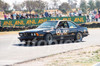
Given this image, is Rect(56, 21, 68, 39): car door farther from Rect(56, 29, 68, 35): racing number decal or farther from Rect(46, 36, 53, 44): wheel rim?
Rect(46, 36, 53, 44): wheel rim

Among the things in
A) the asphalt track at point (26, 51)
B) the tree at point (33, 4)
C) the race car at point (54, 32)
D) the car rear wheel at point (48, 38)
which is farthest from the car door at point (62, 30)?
the tree at point (33, 4)

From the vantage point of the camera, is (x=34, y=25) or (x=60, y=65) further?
(x=34, y=25)

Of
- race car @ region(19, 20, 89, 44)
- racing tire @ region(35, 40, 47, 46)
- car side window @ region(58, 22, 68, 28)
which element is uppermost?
car side window @ region(58, 22, 68, 28)

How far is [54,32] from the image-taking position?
14.1 m

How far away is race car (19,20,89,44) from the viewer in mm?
13586

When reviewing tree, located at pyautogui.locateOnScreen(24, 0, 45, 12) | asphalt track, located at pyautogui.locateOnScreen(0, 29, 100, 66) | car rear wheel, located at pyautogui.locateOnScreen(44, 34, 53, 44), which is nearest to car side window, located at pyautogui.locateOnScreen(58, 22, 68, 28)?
car rear wheel, located at pyautogui.locateOnScreen(44, 34, 53, 44)

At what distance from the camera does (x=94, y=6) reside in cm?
11256

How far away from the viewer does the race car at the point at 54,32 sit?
13.6 metres

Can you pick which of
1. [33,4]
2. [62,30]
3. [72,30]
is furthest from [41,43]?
[33,4]

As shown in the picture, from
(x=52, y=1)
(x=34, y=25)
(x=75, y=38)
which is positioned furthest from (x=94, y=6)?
(x=75, y=38)

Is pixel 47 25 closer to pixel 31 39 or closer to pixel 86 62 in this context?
pixel 31 39

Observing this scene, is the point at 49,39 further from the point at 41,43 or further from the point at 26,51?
the point at 26,51

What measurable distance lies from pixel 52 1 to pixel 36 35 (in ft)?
445

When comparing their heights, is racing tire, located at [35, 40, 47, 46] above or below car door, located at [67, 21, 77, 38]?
below
